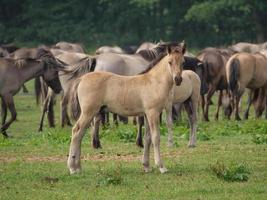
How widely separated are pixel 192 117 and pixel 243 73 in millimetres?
7813

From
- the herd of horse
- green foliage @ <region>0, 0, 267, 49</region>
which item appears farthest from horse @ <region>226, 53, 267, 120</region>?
green foliage @ <region>0, 0, 267, 49</region>

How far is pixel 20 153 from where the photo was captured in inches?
648

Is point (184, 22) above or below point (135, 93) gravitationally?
below

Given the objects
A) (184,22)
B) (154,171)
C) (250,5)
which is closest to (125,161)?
(154,171)

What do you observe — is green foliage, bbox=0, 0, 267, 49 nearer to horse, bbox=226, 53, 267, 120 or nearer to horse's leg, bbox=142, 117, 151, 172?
horse, bbox=226, 53, 267, 120

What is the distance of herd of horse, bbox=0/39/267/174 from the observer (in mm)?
13617

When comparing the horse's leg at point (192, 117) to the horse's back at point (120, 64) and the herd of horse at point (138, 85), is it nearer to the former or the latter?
the herd of horse at point (138, 85)

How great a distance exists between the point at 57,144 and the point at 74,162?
169 inches

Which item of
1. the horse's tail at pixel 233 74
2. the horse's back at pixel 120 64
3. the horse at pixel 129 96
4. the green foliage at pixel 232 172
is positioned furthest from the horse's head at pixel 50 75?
the green foliage at pixel 232 172

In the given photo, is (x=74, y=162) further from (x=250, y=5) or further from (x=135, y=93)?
(x=250, y=5)

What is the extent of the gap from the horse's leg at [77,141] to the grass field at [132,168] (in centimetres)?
20

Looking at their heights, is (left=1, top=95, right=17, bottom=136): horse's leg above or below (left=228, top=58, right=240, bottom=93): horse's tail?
above

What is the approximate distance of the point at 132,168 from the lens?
46.1 feet

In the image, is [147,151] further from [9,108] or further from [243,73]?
[243,73]
